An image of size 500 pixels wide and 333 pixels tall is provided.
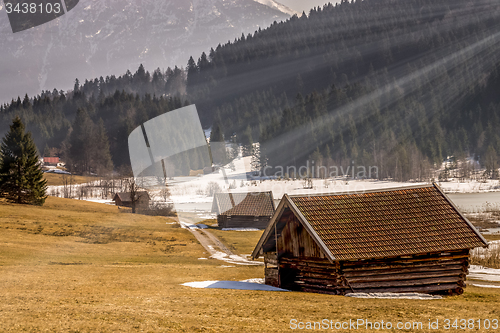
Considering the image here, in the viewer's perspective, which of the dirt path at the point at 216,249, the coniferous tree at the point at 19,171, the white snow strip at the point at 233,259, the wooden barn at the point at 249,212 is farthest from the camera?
the wooden barn at the point at 249,212

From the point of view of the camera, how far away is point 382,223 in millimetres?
17609

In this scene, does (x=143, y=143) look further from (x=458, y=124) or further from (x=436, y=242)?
(x=458, y=124)

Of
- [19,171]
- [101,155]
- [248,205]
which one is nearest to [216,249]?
[248,205]

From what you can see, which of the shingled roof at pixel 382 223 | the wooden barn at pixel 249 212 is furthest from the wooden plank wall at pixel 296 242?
the wooden barn at pixel 249 212

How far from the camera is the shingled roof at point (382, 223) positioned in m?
16.5

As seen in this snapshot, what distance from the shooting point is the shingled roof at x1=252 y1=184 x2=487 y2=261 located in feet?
54.1

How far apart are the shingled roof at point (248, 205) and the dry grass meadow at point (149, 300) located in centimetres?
2132

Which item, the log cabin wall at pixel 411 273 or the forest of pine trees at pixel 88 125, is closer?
the log cabin wall at pixel 411 273

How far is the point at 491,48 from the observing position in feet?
630

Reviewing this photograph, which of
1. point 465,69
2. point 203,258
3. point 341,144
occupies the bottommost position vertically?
point 203,258

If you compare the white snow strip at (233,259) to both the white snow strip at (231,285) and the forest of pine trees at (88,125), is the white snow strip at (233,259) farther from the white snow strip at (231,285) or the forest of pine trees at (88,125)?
the forest of pine trees at (88,125)

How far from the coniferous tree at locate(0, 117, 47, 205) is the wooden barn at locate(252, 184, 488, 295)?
4806cm

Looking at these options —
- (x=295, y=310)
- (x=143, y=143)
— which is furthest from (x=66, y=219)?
(x=295, y=310)

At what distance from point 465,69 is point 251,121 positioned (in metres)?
105
